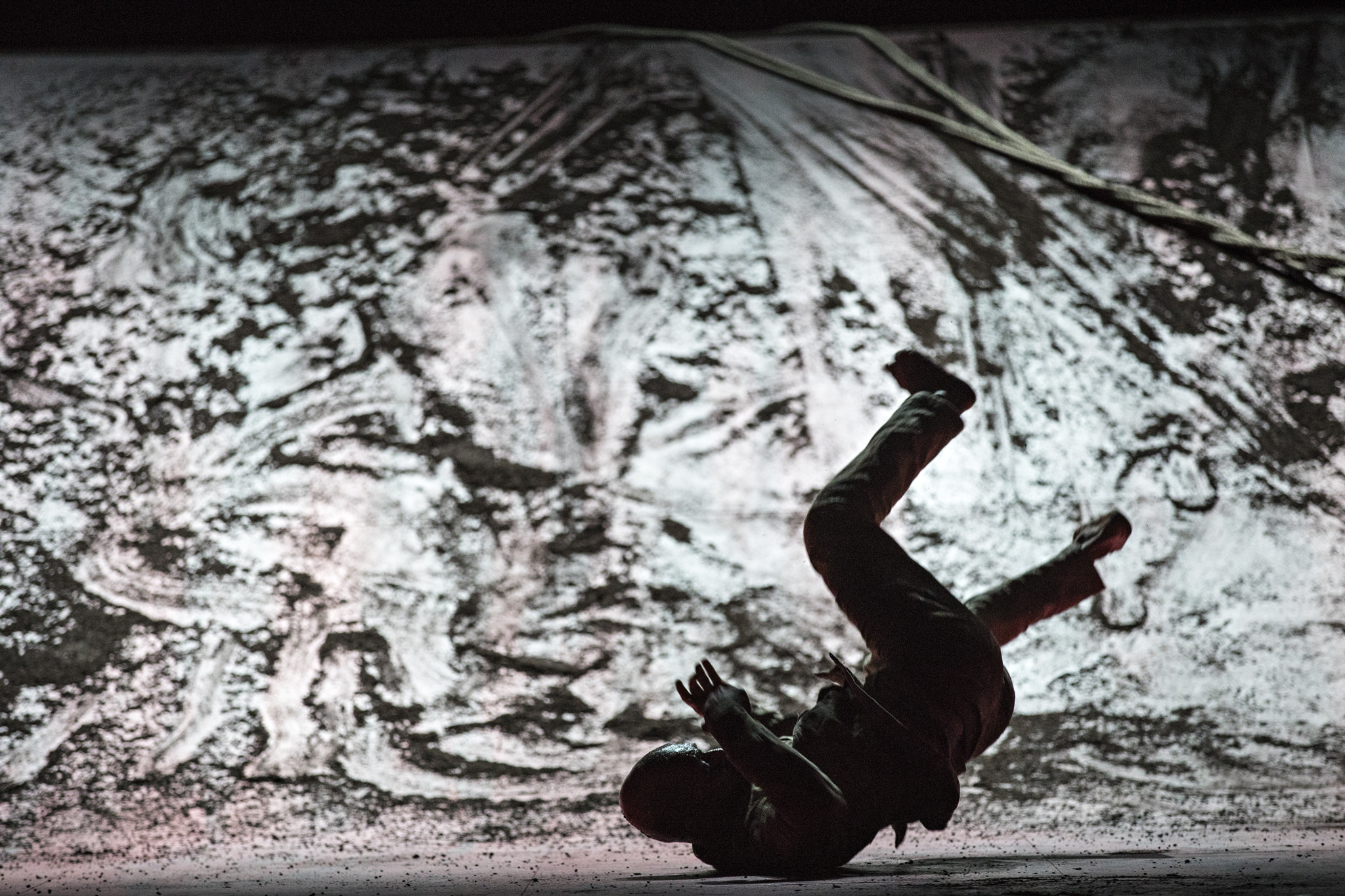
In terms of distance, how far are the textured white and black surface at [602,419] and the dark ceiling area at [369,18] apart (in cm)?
25

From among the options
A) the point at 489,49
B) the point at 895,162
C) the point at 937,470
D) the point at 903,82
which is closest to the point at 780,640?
the point at 937,470

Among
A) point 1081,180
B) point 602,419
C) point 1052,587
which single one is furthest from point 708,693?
point 602,419

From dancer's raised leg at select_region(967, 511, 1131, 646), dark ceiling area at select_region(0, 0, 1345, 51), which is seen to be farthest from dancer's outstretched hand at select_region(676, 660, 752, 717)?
dark ceiling area at select_region(0, 0, 1345, 51)

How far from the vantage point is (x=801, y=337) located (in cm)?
249

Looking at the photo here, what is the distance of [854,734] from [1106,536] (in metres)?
0.39

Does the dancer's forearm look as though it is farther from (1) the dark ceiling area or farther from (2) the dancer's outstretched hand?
(1) the dark ceiling area

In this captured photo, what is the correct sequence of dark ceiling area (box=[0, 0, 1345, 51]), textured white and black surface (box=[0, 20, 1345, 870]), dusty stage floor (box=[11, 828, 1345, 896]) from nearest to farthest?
dusty stage floor (box=[11, 828, 1345, 896]) < textured white and black surface (box=[0, 20, 1345, 870]) < dark ceiling area (box=[0, 0, 1345, 51])

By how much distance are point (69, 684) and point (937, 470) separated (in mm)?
1650

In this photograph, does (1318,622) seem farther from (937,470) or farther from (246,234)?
(246,234)

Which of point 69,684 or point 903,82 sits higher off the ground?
point 903,82

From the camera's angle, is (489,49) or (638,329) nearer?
(638,329)

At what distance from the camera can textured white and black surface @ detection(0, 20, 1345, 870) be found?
176 centimetres

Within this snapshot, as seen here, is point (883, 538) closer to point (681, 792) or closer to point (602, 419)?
point (681, 792)

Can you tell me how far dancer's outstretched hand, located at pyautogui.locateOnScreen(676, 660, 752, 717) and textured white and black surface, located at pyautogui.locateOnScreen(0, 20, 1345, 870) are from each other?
26.2 inches
